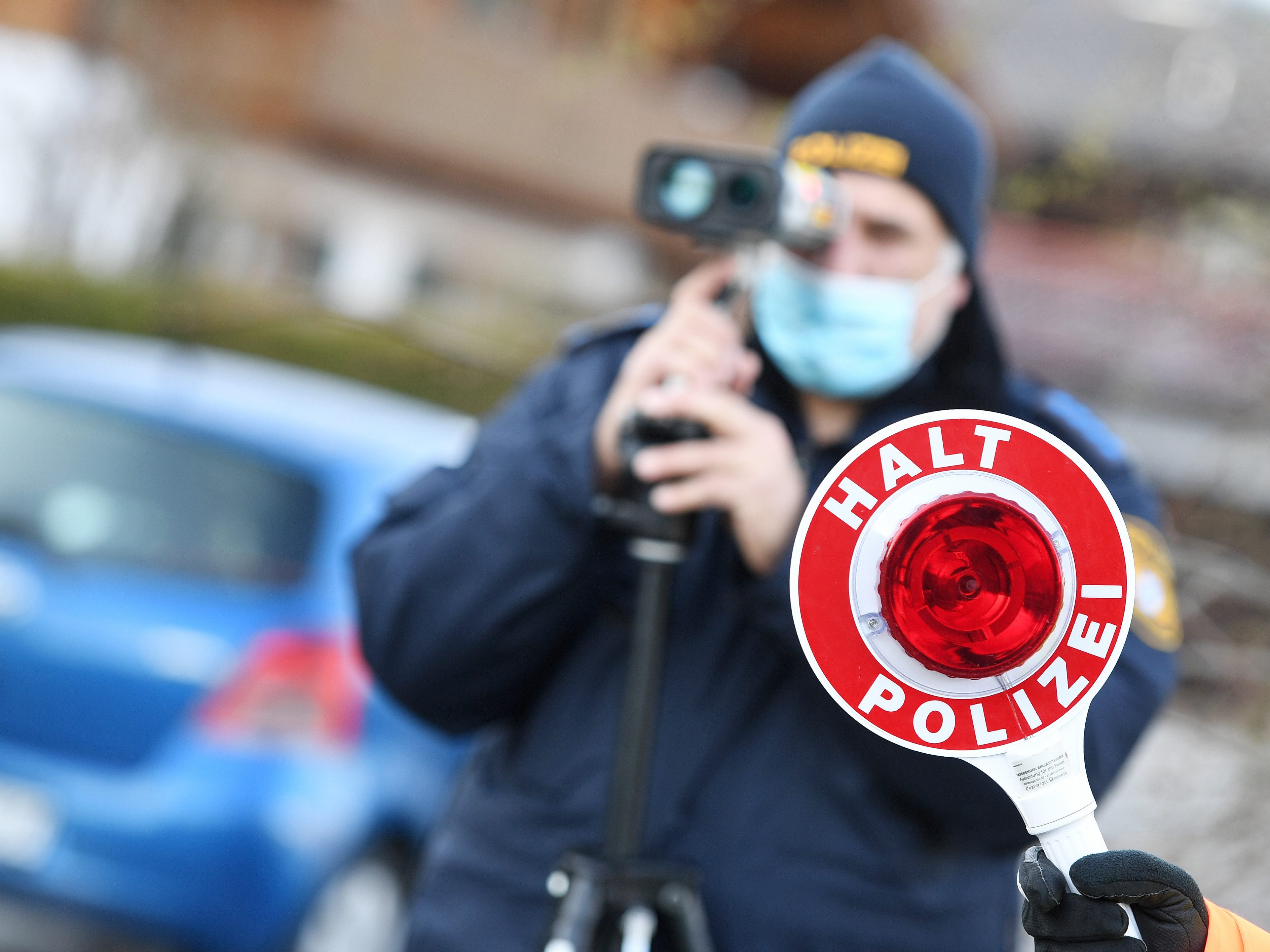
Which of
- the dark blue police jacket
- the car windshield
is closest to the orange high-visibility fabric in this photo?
the dark blue police jacket

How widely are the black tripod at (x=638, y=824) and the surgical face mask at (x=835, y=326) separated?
0.33 m

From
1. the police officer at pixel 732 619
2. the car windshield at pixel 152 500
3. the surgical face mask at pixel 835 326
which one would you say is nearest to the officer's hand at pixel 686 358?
the police officer at pixel 732 619

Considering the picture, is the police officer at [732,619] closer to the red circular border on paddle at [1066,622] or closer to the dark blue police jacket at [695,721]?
the dark blue police jacket at [695,721]

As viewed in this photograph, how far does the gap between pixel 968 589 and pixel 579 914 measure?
2.59ft

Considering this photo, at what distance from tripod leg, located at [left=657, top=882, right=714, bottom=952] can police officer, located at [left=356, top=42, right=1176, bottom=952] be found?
0.11 meters

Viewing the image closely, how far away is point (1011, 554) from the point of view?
2.54 ft

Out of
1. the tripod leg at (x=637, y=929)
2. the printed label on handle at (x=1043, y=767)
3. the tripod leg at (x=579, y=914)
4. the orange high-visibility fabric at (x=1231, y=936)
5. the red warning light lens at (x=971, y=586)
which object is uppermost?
the red warning light lens at (x=971, y=586)

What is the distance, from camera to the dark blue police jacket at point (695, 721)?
1567 millimetres

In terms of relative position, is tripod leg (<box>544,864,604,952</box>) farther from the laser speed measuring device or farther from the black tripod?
the laser speed measuring device

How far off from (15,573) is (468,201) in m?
14.4

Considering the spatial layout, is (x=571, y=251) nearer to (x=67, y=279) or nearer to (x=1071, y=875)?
(x=67, y=279)

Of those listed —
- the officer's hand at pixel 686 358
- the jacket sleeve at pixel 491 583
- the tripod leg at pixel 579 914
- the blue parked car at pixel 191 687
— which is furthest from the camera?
the blue parked car at pixel 191 687

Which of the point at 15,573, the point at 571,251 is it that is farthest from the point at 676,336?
the point at 571,251

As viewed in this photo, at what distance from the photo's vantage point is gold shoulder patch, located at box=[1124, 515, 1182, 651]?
1591mm
